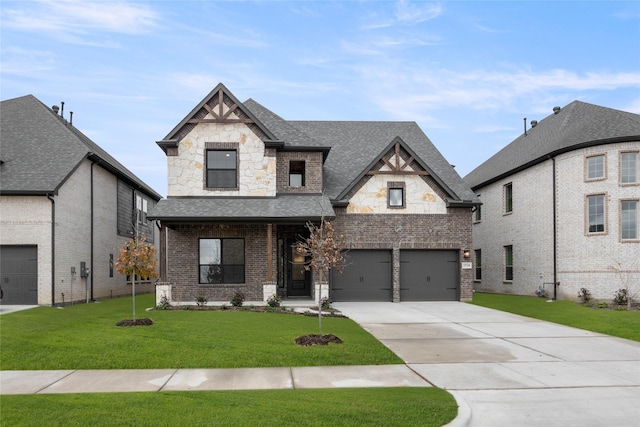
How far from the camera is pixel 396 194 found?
903 inches

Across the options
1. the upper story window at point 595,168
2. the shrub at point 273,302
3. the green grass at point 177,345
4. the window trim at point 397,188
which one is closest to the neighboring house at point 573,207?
the upper story window at point 595,168

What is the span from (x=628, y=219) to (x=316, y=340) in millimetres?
17408

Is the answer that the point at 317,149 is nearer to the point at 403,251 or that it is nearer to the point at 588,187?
the point at 403,251

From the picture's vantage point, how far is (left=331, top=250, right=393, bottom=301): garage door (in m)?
22.5

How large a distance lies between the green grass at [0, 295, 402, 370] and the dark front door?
25.1 ft

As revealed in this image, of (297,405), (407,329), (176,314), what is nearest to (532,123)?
(407,329)

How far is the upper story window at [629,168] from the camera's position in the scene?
858 inches

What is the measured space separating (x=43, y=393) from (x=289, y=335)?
5.93 m

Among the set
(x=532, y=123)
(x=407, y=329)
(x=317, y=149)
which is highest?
(x=532, y=123)

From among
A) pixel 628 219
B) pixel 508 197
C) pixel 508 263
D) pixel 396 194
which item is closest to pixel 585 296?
pixel 628 219

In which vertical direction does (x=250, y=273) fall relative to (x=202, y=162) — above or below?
below

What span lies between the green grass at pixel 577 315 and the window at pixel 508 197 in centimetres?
661

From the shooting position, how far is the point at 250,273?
2116cm

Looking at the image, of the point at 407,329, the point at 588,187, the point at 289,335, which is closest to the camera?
the point at 289,335
